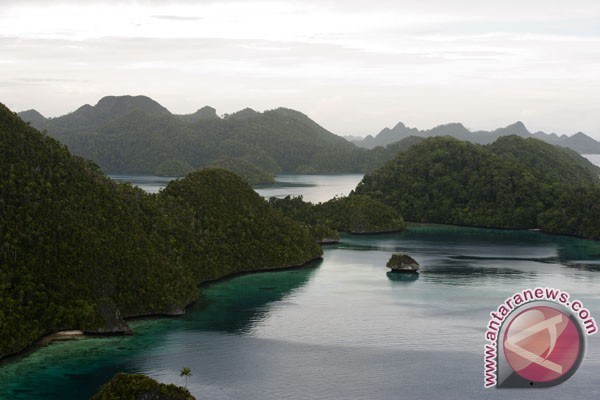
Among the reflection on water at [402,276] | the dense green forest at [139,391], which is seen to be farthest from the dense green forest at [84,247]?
the reflection on water at [402,276]

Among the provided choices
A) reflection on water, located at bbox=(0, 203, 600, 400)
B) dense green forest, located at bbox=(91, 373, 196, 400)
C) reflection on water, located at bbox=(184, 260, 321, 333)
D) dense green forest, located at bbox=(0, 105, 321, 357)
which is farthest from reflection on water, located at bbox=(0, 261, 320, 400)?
dense green forest, located at bbox=(91, 373, 196, 400)

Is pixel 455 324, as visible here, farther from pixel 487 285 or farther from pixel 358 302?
pixel 487 285

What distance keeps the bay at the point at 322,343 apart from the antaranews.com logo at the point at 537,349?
171cm

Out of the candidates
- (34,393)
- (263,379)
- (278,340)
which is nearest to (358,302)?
(278,340)

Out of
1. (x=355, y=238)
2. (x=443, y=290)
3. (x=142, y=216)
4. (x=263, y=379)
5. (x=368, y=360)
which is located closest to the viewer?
(x=263, y=379)

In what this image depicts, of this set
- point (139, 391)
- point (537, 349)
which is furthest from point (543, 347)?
point (139, 391)

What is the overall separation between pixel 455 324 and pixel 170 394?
1985 inches

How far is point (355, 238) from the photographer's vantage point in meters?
193

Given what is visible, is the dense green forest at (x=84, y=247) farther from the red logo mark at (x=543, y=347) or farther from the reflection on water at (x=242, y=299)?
the red logo mark at (x=543, y=347)

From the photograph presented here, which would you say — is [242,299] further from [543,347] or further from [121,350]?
[543,347]

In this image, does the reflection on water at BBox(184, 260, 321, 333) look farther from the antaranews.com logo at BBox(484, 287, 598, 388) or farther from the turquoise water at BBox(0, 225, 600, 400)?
the antaranews.com logo at BBox(484, 287, 598, 388)

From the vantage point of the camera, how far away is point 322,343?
289 ft

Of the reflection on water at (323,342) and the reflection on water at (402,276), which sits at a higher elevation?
the reflection on water at (402,276)

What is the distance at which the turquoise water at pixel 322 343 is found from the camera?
236ft
